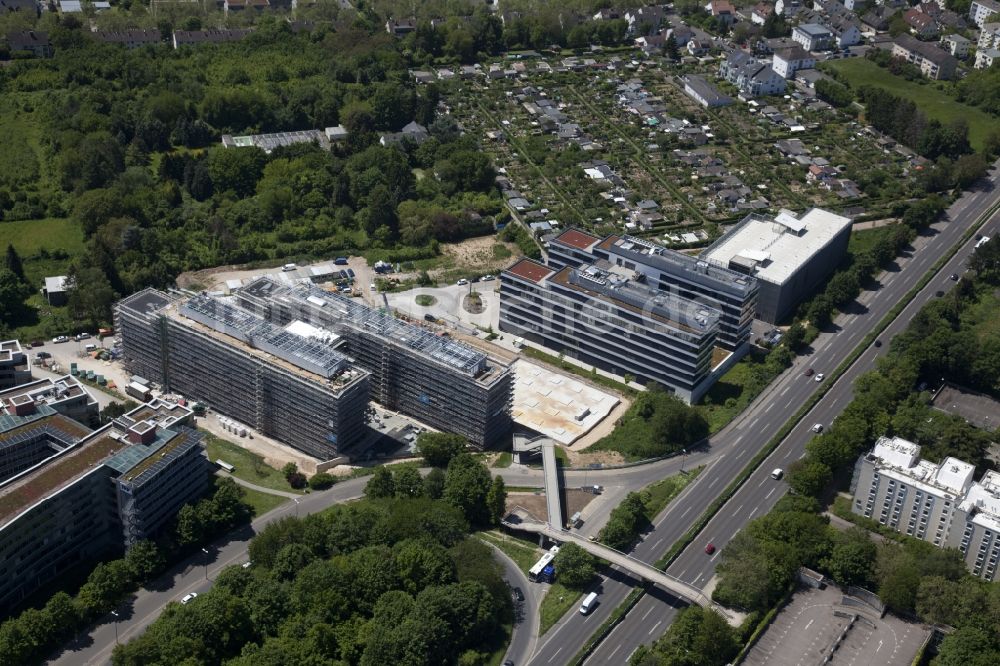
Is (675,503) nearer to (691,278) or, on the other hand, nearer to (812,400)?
(812,400)

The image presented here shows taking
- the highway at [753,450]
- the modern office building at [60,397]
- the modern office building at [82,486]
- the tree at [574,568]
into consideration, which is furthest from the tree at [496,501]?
the modern office building at [60,397]

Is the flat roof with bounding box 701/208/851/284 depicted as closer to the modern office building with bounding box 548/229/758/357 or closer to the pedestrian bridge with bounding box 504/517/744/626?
the modern office building with bounding box 548/229/758/357

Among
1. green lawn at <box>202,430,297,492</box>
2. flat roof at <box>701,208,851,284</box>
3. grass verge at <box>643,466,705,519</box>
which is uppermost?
flat roof at <box>701,208,851,284</box>

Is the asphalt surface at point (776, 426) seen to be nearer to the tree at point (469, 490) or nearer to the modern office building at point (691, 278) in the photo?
the modern office building at point (691, 278)

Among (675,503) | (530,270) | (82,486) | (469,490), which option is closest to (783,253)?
(530,270)

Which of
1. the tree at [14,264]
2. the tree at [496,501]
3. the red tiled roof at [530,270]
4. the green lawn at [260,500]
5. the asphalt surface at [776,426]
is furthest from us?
the tree at [14,264]

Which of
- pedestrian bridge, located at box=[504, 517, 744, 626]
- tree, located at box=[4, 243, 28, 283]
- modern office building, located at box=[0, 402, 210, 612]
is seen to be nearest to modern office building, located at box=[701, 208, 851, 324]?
pedestrian bridge, located at box=[504, 517, 744, 626]

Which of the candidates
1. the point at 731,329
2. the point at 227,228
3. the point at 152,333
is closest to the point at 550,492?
the point at 731,329
